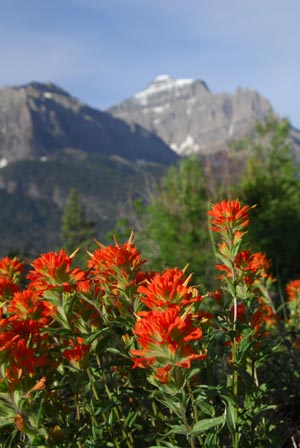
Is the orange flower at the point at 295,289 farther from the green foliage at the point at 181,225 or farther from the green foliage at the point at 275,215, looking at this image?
the green foliage at the point at 275,215

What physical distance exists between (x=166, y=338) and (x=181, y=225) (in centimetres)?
802

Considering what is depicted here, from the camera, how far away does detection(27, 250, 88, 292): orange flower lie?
150 cm

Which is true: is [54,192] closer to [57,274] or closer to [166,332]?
[57,274]

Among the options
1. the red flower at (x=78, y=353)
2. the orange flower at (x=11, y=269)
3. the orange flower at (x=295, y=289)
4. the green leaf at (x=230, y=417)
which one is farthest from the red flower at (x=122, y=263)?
the orange flower at (x=295, y=289)

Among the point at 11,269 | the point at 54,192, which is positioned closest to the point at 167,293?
the point at 11,269

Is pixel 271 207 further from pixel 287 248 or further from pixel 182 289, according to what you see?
pixel 182 289

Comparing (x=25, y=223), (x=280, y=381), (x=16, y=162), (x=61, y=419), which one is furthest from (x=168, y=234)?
(x=16, y=162)

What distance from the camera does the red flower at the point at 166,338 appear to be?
1.12 metres

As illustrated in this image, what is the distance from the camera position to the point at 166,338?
1.12 metres

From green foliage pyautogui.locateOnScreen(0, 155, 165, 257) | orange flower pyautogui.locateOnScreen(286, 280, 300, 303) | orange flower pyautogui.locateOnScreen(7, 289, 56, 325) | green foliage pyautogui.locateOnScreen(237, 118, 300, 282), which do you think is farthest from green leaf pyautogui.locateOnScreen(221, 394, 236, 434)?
green foliage pyautogui.locateOnScreen(0, 155, 165, 257)

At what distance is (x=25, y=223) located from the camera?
135m

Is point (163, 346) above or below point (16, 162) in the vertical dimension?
below

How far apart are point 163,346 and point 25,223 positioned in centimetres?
13879

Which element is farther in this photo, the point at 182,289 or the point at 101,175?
the point at 101,175
